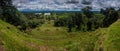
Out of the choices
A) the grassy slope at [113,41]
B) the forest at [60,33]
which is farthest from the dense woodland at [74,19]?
the grassy slope at [113,41]

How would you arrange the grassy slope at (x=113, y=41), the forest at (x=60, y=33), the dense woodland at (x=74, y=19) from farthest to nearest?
the dense woodland at (x=74, y=19) < the forest at (x=60, y=33) < the grassy slope at (x=113, y=41)

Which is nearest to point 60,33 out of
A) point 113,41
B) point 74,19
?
point 74,19

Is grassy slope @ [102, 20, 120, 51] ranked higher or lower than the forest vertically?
higher

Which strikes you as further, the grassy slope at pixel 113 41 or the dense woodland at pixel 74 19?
the dense woodland at pixel 74 19

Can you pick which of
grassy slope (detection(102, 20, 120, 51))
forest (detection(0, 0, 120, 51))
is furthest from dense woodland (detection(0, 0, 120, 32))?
grassy slope (detection(102, 20, 120, 51))

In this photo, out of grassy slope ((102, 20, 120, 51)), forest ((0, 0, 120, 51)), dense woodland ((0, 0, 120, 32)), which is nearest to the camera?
grassy slope ((102, 20, 120, 51))

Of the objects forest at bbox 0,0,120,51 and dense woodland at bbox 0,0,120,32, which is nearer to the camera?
forest at bbox 0,0,120,51

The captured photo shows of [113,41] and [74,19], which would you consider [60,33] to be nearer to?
[74,19]

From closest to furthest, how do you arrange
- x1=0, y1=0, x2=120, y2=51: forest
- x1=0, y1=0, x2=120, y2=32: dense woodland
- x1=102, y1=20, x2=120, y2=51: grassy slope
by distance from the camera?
x1=102, y1=20, x2=120, y2=51: grassy slope < x1=0, y1=0, x2=120, y2=51: forest < x1=0, y1=0, x2=120, y2=32: dense woodland

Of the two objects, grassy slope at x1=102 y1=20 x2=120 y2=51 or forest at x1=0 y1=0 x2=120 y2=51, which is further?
forest at x1=0 y1=0 x2=120 y2=51

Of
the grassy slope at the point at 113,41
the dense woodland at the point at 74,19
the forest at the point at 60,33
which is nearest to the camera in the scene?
the grassy slope at the point at 113,41

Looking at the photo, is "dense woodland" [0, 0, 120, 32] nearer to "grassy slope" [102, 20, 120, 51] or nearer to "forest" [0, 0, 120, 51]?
"forest" [0, 0, 120, 51]

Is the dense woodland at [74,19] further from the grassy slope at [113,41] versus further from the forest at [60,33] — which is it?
the grassy slope at [113,41]
